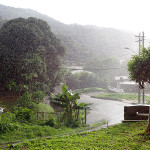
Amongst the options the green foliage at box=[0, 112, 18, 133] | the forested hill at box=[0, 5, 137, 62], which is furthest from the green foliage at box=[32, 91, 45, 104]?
the green foliage at box=[0, 112, 18, 133]

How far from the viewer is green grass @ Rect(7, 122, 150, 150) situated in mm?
3531

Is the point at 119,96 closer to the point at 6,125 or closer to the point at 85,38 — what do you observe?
the point at 85,38

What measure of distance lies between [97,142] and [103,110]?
4.45 meters

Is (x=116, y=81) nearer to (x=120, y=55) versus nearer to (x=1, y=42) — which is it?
(x=120, y=55)

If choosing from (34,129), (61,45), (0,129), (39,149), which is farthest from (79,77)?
(39,149)

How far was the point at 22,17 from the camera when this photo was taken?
26.6 feet

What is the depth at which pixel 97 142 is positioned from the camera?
12.7 ft

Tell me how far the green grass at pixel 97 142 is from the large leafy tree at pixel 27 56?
12.0 ft

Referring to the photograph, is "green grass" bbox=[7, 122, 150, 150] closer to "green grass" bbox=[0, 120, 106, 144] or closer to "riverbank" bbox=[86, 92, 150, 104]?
"green grass" bbox=[0, 120, 106, 144]

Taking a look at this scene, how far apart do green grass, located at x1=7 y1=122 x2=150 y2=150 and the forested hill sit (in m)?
4.50

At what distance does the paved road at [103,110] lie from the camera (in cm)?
764

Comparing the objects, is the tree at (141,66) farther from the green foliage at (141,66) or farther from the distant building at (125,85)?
the distant building at (125,85)

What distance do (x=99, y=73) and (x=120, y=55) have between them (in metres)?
1.96

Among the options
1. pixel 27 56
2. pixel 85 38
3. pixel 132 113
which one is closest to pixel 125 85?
pixel 85 38
